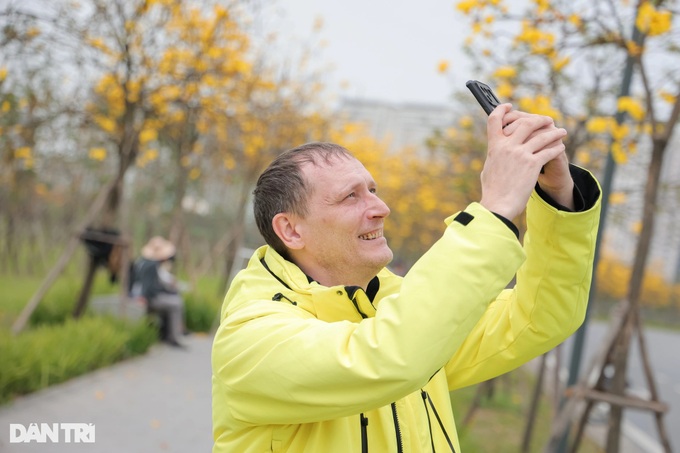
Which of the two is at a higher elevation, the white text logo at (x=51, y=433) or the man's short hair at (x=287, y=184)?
the man's short hair at (x=287, y=184)

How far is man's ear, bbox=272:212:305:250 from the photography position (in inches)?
60.2

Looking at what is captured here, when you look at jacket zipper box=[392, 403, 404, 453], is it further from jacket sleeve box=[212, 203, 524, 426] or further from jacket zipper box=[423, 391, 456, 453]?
jacket sleeve box=[212, 203, 524, 426]

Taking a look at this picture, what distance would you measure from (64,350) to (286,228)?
5.28 m

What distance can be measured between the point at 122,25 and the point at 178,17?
1.09 m

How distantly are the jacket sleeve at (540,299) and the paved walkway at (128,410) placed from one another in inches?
143

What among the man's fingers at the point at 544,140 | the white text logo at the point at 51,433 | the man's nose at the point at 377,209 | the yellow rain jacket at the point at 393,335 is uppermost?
the man's fingers at the point at 544,140

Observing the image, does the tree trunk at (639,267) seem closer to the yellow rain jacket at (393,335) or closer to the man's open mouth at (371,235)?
the yellow rain jacket at (393,335)

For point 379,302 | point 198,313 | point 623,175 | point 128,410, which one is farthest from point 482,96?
point 198,313

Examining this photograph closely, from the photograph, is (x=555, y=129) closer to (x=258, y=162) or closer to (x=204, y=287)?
(x=258, y=162)

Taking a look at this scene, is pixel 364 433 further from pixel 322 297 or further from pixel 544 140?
pixel 544 140

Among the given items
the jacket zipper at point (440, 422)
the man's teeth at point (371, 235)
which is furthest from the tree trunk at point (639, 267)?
the man's teeth at point (371, 235)

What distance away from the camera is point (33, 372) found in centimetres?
551

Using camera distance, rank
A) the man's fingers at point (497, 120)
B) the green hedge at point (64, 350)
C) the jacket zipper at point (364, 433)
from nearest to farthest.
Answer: the man's fingers at point (497, 120) → the jacket zipper at point (364, 433) → the green hedge at point (64, 350)

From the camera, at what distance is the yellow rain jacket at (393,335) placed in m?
1.11
